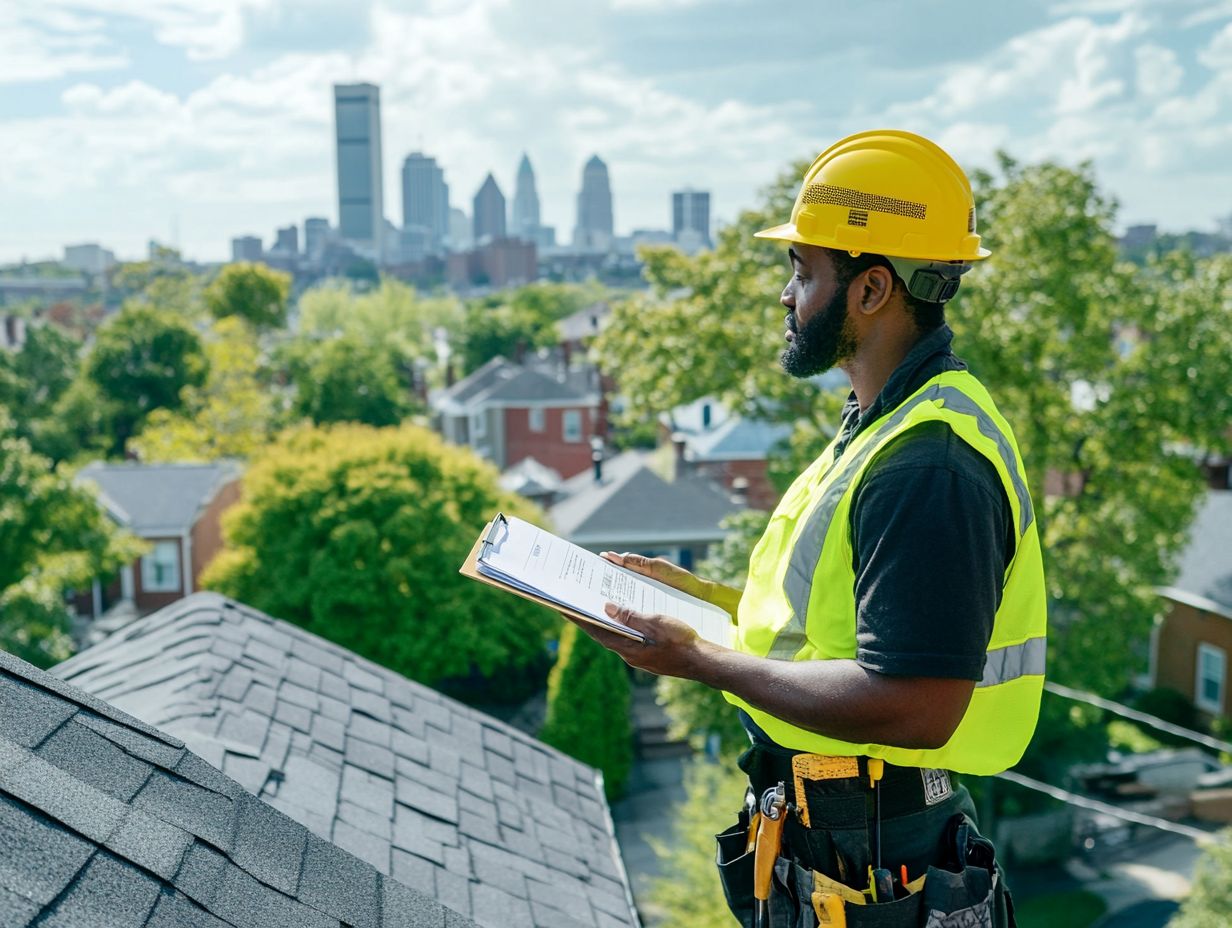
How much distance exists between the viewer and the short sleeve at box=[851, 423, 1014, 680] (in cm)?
256

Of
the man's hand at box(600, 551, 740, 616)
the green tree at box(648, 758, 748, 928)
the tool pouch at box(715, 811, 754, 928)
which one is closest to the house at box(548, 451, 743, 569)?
the green tree at box(648, 758, 748, 928)

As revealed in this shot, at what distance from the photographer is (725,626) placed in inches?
142

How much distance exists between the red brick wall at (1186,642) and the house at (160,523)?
25.0 m

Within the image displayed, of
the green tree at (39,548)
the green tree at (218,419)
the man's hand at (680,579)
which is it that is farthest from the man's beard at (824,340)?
the green tree at (218,419)

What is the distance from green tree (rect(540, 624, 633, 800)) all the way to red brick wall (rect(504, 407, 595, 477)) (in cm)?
2681

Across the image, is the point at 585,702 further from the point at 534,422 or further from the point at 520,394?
the point at 520,394

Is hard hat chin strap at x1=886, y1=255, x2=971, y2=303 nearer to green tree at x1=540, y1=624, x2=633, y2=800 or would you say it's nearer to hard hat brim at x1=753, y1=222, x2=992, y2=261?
hard hat brim at x1=753, y1=222, x2=992, y2=261

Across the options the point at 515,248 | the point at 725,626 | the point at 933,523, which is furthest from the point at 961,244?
the point at 515,248

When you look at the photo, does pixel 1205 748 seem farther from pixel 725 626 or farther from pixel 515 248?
pixel 515 248

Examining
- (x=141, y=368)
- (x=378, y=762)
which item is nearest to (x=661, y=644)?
(x=378, y=762)

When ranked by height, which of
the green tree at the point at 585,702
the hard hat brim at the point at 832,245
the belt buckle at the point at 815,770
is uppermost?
the hard hat brim at the point at 832,245

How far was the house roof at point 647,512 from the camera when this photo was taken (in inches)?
1261

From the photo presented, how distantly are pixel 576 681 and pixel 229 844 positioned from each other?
20542 millimetres

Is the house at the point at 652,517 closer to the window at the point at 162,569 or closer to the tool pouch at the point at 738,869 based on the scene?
the window at the point at 162,569
